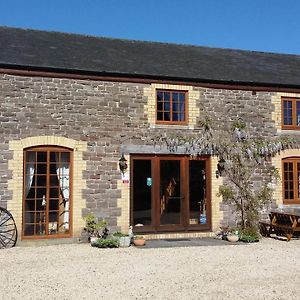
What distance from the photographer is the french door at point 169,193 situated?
1219 centimetres

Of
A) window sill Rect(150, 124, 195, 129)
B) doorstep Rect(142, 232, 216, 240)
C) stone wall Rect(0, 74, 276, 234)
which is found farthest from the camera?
window sill Rect(150, 124, 195, 129)

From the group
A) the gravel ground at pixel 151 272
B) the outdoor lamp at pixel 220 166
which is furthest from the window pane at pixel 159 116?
the gravel ground at pixel 151 272

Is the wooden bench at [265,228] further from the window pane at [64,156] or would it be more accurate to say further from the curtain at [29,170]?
the curtain at [29,170]

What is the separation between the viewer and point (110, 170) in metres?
11.8

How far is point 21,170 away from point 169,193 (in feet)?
13.3

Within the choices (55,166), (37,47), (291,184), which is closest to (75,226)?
(55,166)

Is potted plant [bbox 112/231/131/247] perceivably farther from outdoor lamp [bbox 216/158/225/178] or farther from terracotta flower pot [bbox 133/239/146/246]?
outdoor lamp [bbox 216/158/225/178]

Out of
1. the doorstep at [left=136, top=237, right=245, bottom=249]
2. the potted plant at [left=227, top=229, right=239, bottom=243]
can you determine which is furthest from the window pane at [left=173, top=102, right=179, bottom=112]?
the potted plant at [left=227, top=229, right=239, bottom=243]

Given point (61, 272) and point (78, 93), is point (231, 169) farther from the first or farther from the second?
point (61, 272)

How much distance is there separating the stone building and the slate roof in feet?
0.15

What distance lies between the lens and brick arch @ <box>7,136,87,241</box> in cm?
1104

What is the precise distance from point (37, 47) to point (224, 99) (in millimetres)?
5617

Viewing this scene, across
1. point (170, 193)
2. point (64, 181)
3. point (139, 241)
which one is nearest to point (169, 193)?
point (170, 193)

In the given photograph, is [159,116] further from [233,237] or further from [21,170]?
[21,170]
